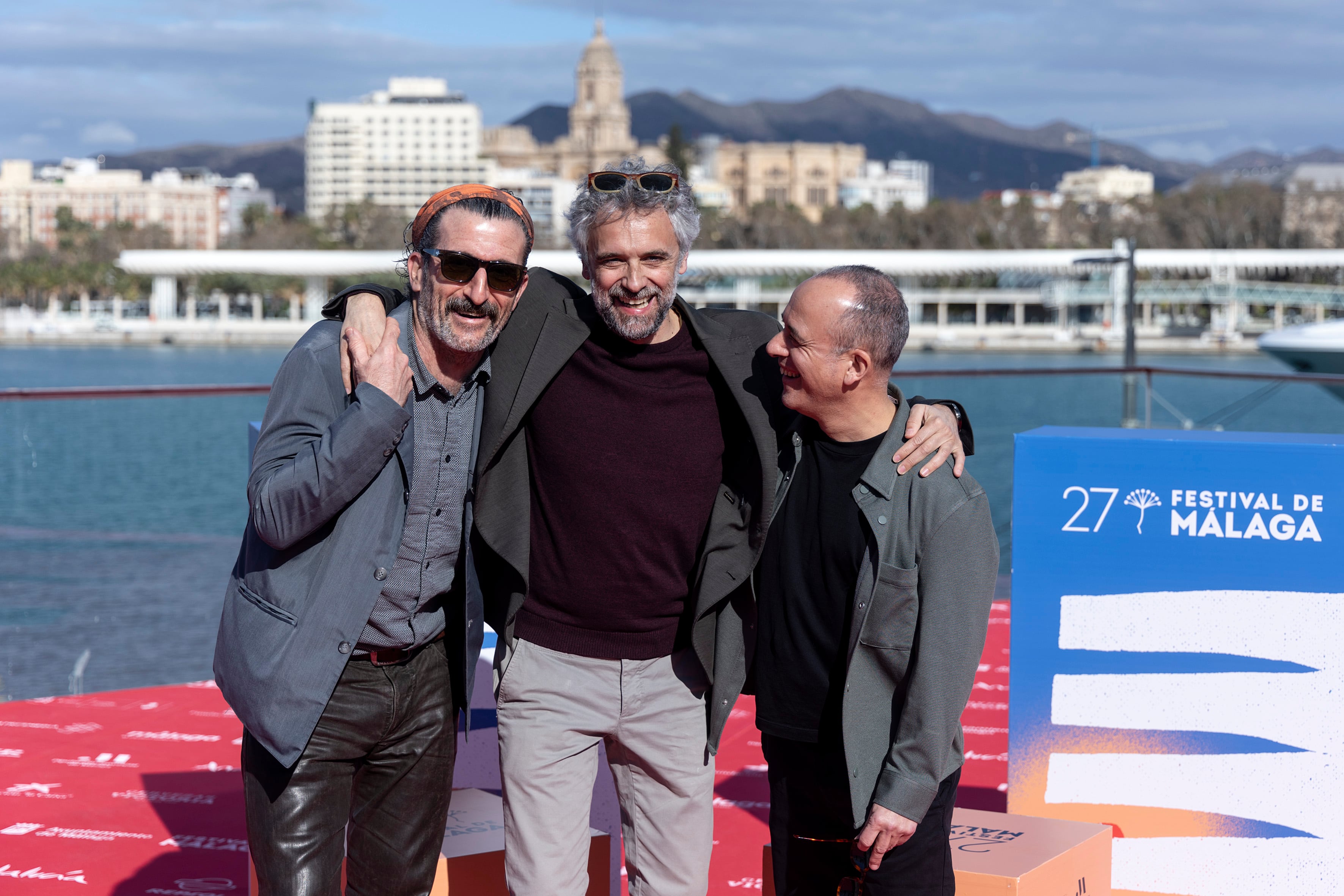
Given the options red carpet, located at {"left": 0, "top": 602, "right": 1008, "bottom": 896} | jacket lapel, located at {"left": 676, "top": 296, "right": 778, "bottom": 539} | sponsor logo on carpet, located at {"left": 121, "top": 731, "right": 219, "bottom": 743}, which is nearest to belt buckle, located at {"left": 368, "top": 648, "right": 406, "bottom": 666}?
jacket lapel, located at {"left": 676, "top": 296, "right": 778, "bottom": 539}

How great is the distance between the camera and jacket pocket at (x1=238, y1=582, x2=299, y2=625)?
1760mm

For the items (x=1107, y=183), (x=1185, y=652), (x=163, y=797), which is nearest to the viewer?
(x=1185, y=652)

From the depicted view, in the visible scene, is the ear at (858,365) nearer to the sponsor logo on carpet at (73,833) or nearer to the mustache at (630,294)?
the mustache at (630,294)

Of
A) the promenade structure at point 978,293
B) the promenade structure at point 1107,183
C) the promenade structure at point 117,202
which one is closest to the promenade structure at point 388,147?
the promenade structure at point 117,202

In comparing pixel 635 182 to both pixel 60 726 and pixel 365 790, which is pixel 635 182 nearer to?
pixel 365 790

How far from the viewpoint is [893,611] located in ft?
5.77

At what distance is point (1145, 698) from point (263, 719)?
181cm

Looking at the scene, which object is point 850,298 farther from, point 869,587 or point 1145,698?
point 1145,698

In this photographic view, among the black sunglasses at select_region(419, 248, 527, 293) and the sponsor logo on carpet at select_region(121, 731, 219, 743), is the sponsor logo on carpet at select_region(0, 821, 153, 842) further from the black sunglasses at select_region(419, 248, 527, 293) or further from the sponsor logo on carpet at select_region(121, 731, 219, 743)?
the black sunglasses at select_region(419, 248, 527, 293)

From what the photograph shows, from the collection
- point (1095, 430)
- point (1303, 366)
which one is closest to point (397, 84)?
point (1303, 366)

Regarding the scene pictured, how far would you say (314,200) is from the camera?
142 meters

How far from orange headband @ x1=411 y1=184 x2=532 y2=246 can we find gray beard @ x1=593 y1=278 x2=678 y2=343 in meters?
0.14

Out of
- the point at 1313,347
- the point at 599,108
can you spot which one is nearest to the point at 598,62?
the point at 599,108

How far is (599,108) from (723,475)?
17133cm
